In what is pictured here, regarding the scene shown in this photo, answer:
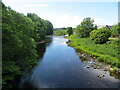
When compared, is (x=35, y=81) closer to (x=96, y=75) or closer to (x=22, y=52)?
(x=22, y=52)

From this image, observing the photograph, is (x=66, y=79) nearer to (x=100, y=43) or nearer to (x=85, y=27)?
(x=100, y=43)

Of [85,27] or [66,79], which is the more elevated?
[85,27]

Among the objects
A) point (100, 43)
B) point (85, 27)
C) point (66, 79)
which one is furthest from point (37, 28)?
point (85, 27)

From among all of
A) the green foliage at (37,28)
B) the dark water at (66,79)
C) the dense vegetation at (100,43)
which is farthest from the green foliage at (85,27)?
the dark water at (66,79)

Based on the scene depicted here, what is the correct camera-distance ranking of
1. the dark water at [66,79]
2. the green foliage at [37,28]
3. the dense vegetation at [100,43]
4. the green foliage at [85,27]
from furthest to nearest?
the green foliage at [85,27] < the green foliage at [37,28] < the dense vegetation at [100,43] < the dark water at [66,79]

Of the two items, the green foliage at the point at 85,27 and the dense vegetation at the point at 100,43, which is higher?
the green foliage at the point at 85,27

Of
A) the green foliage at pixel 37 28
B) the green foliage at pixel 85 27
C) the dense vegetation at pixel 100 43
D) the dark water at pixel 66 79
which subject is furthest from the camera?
the green foliage at pixel 85 27

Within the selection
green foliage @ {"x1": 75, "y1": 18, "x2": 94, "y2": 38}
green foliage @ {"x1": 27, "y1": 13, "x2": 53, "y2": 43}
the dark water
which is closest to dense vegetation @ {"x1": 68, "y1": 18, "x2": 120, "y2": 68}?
green foliage @ {"x1": 75, "y1": 18, "x2": 94, "y2": 38}

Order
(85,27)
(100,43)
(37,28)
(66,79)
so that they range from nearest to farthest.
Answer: (66,79) → (100,43) → (37,28) → (85,27)

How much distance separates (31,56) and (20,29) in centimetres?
366

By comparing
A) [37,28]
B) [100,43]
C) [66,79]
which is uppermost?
[37,28]

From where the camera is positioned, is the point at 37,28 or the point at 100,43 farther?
the point at 37,28

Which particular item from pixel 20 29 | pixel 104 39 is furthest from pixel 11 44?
pixel 104 39

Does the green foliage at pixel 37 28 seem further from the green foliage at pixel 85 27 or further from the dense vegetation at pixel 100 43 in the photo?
the green foliage at pixel 85 27
